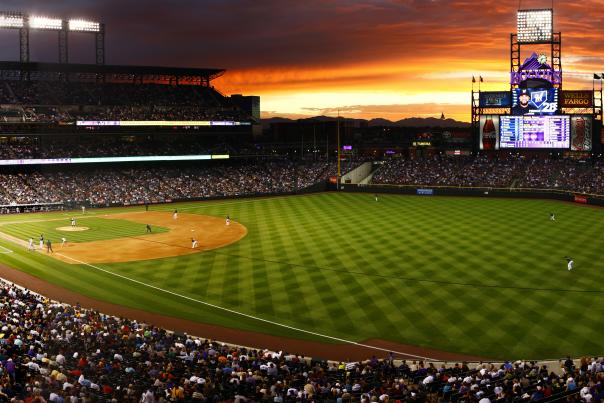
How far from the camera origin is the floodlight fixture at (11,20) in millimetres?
70812

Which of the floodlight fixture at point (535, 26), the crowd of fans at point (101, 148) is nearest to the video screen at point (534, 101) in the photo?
the floodlight fixture at point (535, 26)

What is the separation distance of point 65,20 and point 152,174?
2243cm

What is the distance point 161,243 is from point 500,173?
49633mm

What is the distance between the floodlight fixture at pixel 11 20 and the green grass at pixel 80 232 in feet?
95.4

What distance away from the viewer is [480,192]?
69.4m

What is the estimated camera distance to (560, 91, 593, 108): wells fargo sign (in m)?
68.5

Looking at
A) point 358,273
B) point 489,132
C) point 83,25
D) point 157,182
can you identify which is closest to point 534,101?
point 489,132

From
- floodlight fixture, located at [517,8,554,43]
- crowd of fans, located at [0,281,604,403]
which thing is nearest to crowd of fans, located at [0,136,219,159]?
floodlight fixture, located at [517,8,554,43]

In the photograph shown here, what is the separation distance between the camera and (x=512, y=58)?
228 feet

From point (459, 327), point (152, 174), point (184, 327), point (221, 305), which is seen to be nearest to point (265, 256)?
point (221, 305)

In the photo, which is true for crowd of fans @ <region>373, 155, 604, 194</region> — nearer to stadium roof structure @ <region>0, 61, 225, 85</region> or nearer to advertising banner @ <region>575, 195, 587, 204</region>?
advertising banner @ <region>575, 195, 587, 204</region>

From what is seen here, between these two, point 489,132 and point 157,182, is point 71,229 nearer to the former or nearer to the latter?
point 157,182

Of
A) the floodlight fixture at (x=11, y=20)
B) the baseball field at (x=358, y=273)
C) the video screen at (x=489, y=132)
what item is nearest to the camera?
the baseball field at (x=358, y=273)

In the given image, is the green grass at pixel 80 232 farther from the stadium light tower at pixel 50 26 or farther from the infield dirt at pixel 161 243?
the stadium light tower at pixel 50 26
